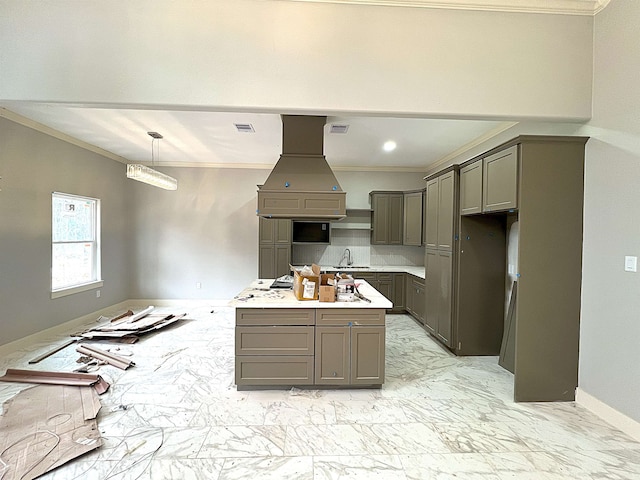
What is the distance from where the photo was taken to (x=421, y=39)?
2641 millimetres

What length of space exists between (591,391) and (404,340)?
6.88ft

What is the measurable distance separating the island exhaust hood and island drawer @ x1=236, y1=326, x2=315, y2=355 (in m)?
1.19

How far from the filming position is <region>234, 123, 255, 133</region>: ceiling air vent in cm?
388

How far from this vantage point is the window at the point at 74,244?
454cm

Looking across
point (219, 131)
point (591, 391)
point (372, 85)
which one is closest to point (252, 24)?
point (372, 85)

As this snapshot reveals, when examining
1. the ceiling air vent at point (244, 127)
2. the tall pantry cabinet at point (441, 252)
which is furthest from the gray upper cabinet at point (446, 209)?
the ceiling air vent at point (244, 127)

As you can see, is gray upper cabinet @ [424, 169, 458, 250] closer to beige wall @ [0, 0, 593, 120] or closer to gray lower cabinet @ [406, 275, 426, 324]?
gray lower cabinet @ [406, 275, 426, 324]

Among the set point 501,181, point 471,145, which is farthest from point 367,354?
point 471,145

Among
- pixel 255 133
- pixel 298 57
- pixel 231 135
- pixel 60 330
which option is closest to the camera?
pixel 298 57

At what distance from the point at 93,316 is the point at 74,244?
4.14ft

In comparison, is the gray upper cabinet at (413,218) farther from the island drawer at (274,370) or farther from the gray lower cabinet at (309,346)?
the island drawer at (274,370)

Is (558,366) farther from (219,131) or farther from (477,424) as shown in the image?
(219,131)

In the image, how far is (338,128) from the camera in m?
3.96

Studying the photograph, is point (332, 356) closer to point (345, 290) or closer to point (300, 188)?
point (345, 290)
